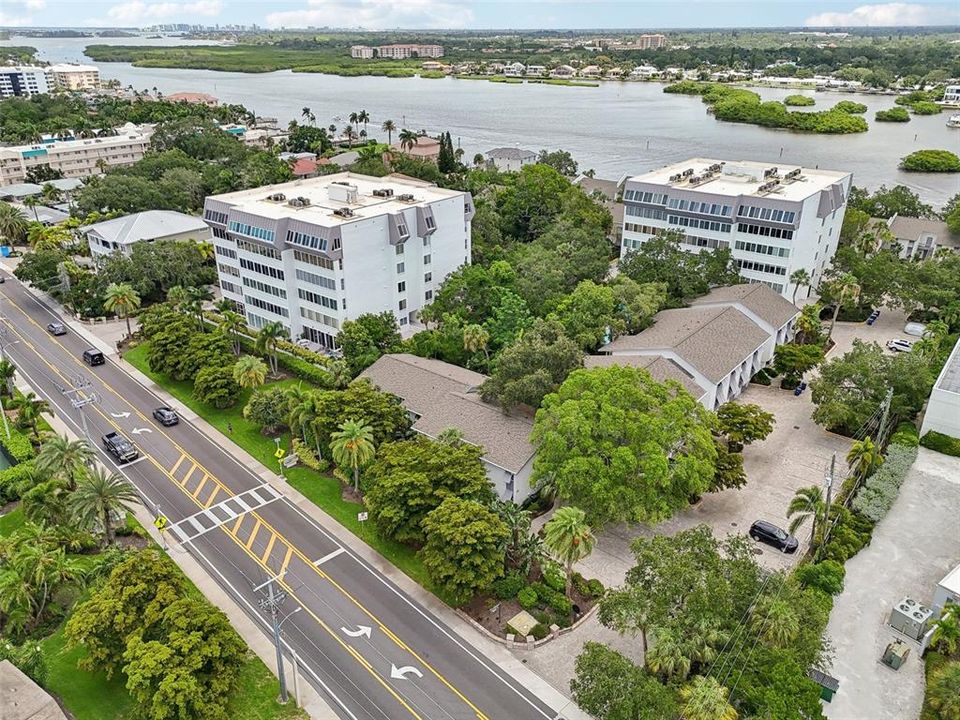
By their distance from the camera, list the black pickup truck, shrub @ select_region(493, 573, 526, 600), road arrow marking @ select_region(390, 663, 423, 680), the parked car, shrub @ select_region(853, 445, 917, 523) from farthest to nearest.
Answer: the parked car
the black pickup truck
shrub @ select_region(853, 445, 917, 523)
shrub @ select_region(493, 573, 526, 600)
road arrow marking @ select_region(390, 663, 423, 680)

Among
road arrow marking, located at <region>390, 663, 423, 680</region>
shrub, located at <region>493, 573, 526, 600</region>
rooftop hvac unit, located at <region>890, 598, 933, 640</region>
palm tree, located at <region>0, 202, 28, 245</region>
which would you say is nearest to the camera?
road arrow marking, located at <region>390, 663, 423, 680</region>

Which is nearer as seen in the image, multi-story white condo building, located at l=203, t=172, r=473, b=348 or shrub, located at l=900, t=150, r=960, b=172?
multi-story white condo building, located at l=203, t=172, r=473, b=348

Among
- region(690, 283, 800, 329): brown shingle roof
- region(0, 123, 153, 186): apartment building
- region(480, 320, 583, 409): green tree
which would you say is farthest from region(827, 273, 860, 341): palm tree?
region(0, 123, 153, 186): apartment building

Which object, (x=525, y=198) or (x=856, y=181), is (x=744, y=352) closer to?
(x=525, y=198)

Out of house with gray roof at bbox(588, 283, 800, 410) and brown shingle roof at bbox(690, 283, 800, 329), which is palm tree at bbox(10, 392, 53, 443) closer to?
house with gray roof at bbox(588, 283, 800, 410)

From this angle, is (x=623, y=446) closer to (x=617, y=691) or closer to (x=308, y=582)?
(x=617, y=691)

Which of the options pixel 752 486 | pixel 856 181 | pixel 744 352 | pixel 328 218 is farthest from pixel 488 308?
pixel 856 181

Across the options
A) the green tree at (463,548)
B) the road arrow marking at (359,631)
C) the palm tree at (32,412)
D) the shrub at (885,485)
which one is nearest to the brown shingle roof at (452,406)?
the green tree at (463,548)
